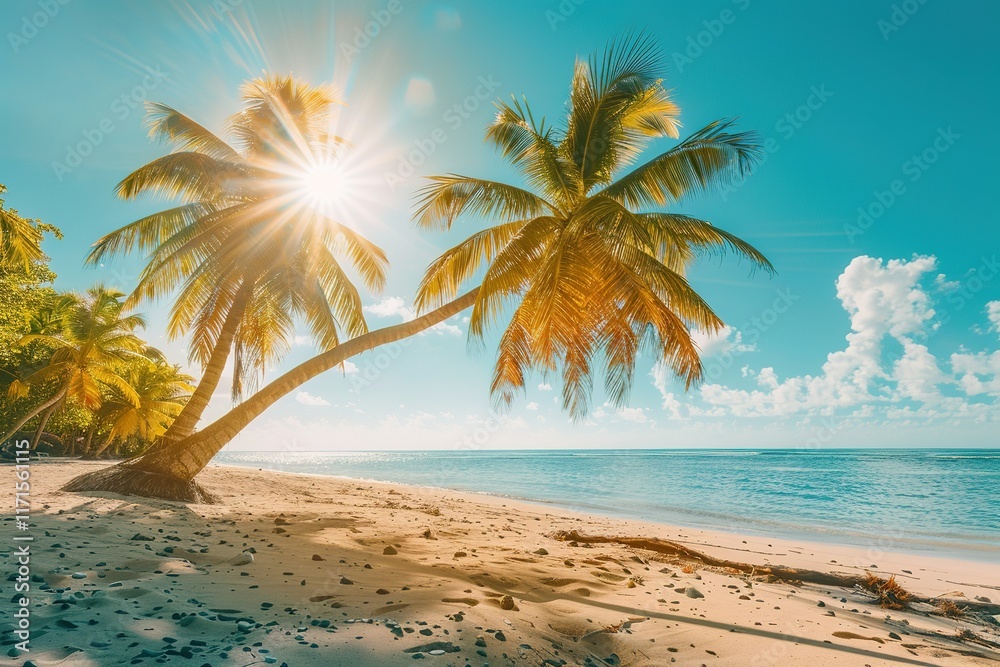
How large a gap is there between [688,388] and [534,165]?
5746mm

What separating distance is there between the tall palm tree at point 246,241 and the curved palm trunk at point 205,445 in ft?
2.14

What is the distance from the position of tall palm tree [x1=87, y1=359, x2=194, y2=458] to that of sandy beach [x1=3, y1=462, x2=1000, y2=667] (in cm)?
1955

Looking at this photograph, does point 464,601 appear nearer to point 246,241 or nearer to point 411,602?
point 411,602

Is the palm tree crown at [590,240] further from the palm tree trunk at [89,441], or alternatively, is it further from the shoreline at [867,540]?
the palm tree trunk at [89,441]

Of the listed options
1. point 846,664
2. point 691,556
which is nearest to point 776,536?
point 691,556

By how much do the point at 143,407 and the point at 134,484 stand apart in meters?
19.9

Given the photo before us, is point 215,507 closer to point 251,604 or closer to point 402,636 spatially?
point 251,604

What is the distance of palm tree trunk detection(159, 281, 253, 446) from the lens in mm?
9172

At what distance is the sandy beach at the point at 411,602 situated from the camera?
105 inches

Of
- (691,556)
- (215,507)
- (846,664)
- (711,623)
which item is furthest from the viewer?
(215,507)

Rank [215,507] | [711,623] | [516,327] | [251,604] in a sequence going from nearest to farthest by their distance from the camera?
[251,604] < [711,623] < [215,507] < [516,327]

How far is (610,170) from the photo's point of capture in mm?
10141

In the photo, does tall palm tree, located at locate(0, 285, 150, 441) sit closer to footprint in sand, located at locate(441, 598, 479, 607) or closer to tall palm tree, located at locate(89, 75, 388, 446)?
tall palm tree, located at locate(89, 75, 388, 446)

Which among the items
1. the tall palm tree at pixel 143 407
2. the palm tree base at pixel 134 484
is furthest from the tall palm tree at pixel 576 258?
the tall palm tree at pixel 143 407
